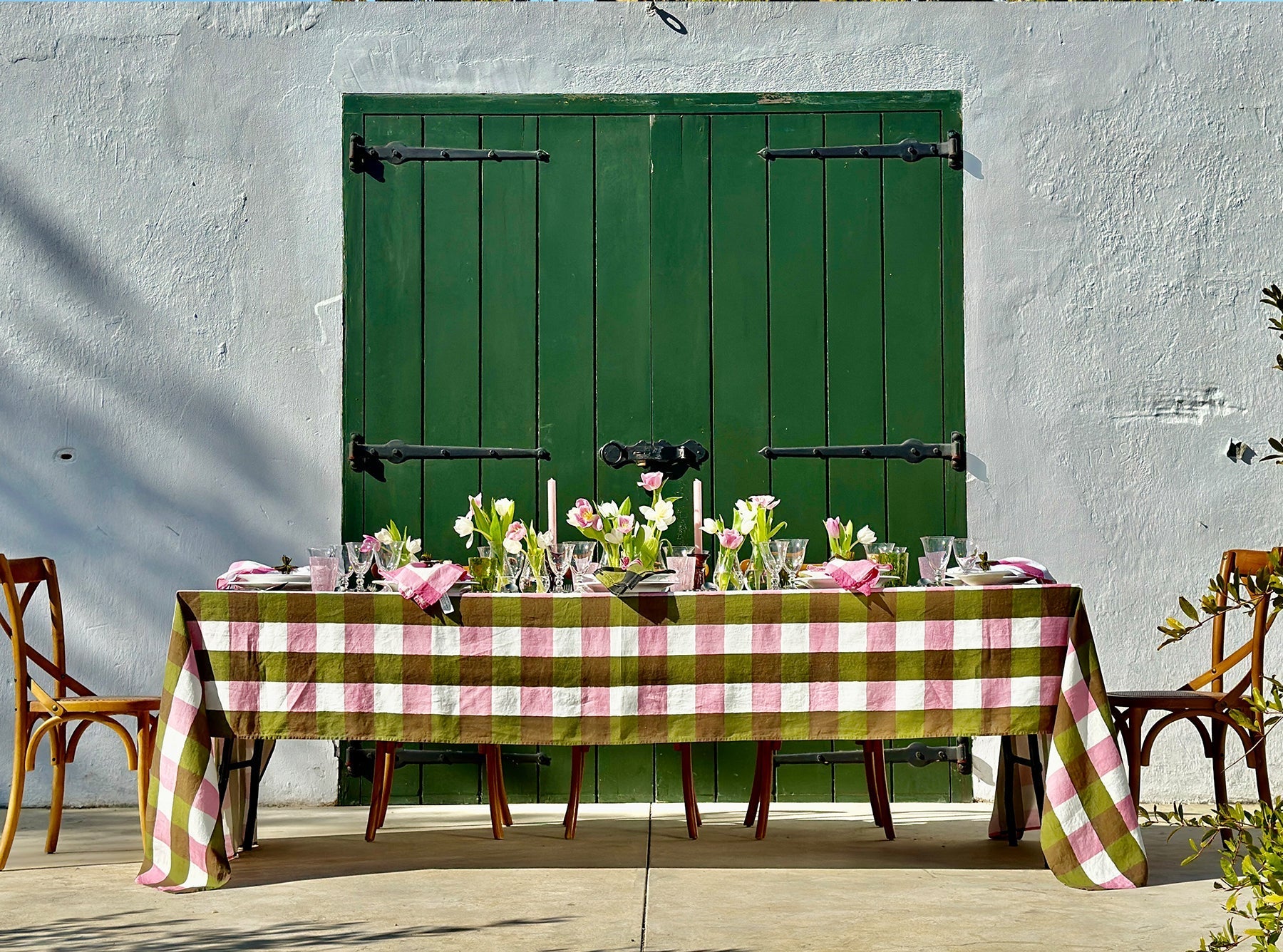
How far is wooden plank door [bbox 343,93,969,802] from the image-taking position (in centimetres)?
430

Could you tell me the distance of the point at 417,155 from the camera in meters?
4.33

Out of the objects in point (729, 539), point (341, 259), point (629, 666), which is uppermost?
point (341, 259)

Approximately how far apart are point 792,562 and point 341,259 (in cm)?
191

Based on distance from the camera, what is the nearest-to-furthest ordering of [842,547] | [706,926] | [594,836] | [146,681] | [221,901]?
[706,926] → [221,901] → [842,547] → [594,836] → [146,681]

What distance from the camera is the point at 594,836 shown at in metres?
3.80

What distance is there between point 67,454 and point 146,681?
77cm

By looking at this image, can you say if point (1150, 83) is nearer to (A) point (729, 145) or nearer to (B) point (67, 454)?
(A) point (729, 145)

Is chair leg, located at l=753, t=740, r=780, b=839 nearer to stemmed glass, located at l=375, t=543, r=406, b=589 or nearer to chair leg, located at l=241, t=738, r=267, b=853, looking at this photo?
stemmed glass, located at l=375, t=543, r=406, b=589

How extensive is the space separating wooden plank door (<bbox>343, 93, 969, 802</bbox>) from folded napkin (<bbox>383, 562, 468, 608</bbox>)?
117 cm

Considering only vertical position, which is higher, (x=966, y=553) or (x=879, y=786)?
(x=966, y=553)

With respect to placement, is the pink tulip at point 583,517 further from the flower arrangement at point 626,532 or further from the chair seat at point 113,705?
the chair seat at point 113,705

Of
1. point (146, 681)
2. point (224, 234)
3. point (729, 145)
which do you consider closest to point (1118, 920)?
point (729, 145)

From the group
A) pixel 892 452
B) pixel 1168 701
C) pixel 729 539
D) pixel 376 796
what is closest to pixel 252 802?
pixel 376 796

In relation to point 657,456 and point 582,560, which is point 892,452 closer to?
point 657,456
